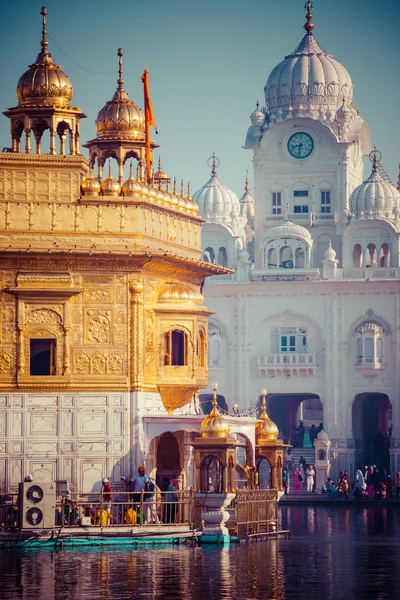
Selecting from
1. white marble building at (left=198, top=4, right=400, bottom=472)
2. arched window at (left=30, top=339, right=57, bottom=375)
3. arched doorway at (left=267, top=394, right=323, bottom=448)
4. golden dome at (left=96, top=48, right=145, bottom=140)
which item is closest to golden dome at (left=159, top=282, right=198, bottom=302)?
arched window at (left=30, top=339, right=57, bottom=375)

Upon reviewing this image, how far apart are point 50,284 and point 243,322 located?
34.0 meters

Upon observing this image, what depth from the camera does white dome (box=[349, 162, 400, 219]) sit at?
66.9 m

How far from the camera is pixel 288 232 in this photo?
6712 centimetres

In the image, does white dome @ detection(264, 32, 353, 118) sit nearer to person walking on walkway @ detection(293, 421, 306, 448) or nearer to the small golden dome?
person walking on walkway @ detection(293, 421, 306, 448)

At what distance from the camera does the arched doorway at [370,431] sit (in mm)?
65938

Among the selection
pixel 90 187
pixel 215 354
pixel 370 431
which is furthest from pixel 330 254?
pixel 90 187

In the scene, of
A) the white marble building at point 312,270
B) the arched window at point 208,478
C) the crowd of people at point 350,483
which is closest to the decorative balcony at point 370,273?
the white marble building at point 312,270

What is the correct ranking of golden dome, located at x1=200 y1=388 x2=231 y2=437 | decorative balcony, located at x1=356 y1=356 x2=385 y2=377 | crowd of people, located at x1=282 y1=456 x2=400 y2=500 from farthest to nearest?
decorative balcony, located at x1=356 y1=356 x2=385 y2=377 < crowd of people, located at x1=282 y1=456 x2=400 y2=500 < golden dome, located at x1=200 y1=388 x2=231 y2=437

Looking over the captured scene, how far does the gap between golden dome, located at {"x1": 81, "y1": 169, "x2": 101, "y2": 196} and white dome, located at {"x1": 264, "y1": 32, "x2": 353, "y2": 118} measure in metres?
35.7

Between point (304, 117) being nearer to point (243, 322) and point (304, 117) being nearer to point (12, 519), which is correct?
point (243, 322)

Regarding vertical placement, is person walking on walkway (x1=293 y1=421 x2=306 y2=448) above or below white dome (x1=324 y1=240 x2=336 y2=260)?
below

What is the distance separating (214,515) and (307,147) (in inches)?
1607

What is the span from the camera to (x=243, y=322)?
66750 mm

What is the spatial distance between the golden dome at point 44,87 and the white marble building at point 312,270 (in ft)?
105
